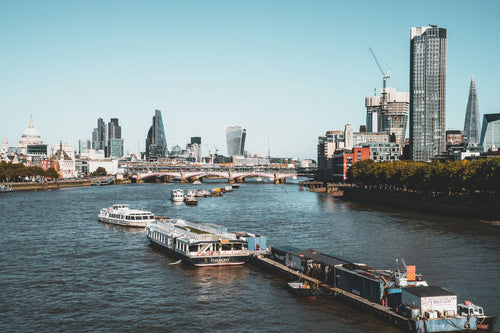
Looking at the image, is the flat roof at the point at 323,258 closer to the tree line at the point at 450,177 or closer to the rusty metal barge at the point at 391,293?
the rusty metal barge at the point at 391,293

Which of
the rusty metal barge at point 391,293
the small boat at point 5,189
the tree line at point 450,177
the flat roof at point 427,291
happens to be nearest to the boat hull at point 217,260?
the rusty metal barge at point 391,293

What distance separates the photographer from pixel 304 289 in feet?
122

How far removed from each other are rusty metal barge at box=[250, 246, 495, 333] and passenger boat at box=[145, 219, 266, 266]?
5850 mm

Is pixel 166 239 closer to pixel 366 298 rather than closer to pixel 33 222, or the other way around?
pixel 366 298

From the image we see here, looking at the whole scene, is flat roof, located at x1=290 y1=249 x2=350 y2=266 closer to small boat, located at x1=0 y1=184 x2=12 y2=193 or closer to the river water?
the river water

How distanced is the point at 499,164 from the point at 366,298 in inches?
2389

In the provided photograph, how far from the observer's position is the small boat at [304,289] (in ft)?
121

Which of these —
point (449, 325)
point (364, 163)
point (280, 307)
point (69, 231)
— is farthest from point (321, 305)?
point (364, 163)

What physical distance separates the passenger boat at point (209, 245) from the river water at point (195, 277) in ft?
3.25

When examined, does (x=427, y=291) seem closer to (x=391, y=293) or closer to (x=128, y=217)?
(x=391, y=293)

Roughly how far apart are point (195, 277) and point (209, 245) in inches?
196

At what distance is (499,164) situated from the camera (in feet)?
276

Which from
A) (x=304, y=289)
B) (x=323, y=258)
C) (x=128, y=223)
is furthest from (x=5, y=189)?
(x=304, y=289)

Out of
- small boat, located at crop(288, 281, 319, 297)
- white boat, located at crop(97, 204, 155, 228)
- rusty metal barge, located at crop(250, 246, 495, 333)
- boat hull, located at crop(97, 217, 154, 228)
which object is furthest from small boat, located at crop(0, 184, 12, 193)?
small boat, located at crop(288, 281, 319, 297)
